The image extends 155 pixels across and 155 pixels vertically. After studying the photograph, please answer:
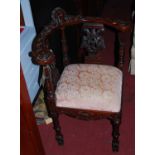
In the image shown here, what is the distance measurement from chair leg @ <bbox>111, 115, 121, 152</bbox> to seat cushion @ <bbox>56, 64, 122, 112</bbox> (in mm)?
79

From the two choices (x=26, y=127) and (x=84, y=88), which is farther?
(x=84, y=88)

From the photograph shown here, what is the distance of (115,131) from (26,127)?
0.77m

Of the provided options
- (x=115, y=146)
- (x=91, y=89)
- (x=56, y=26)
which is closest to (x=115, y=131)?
(x=115, y=146)

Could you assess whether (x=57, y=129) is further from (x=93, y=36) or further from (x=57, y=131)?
(x=93, y=36)

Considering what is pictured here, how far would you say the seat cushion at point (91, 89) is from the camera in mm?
1555

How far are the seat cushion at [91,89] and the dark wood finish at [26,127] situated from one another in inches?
15.1

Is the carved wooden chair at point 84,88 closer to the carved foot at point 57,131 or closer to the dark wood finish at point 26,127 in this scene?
the carved foot at point 57,131

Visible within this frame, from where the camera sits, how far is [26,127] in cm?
110

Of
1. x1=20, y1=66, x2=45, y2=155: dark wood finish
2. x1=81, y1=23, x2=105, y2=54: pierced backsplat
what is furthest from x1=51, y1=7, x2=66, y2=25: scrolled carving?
x1=20, y1=66, x2=45, y2=155: dark wood finish

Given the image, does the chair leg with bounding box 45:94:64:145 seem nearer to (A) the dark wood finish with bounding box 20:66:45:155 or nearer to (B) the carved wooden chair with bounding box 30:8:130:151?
(B) the carved wooden chair with bounding box 30:8:130:151

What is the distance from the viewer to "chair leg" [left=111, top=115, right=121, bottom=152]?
1615mm
